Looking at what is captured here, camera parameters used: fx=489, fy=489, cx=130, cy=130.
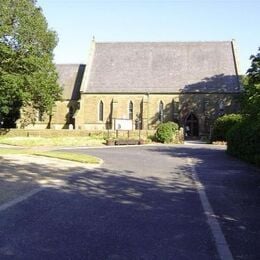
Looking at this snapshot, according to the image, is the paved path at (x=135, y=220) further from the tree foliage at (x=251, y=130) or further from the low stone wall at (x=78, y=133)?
the low stone wall at (x=78, y=133)

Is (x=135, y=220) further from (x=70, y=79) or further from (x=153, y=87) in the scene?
(x=70, y=79)

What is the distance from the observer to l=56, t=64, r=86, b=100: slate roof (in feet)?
221

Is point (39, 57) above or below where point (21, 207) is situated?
above

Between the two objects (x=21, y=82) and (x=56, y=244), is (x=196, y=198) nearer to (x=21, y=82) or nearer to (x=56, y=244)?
(x=56, y=244)

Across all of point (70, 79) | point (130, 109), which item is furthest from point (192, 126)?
point (70, 79)

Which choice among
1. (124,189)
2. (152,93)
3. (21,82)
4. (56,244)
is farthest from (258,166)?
(152,93)

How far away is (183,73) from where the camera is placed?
6450 cm

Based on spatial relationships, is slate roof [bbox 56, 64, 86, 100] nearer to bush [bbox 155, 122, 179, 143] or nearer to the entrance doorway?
the entrance doorway

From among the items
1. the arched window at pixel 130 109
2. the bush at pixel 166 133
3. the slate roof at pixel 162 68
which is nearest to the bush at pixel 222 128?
the bush at pixel 166 133

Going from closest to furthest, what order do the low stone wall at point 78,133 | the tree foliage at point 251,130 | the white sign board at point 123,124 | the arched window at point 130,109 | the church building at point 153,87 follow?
the tree foliage at point 251,130 < the white sign board at point 123,124 < the low stone wall at point 78,133 < the church building at point 153,87 < the arched window at point 130,109

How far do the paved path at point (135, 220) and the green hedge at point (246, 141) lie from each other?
622cm

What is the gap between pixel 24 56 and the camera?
4766cm

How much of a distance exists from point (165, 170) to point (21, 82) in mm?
28633

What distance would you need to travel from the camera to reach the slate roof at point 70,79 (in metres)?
67.4
